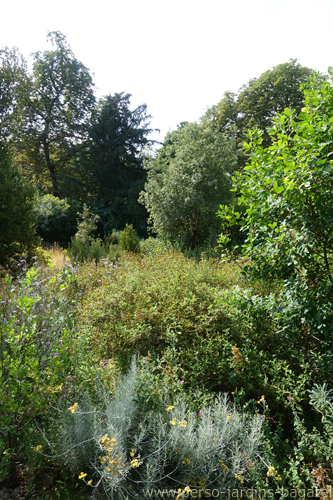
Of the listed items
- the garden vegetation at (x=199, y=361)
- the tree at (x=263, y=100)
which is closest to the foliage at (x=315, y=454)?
the garden vegetation at (x=199, y=361)

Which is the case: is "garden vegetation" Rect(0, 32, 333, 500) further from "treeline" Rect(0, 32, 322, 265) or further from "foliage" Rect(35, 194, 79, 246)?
"foliage" Rect(35, 194, 79, 246)

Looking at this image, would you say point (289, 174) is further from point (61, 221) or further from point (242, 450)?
point (61, 221)

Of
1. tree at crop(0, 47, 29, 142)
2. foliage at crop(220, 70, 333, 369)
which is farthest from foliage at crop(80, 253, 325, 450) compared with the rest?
tree at crop(0, 47, 29, 142)

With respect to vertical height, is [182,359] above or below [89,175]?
below

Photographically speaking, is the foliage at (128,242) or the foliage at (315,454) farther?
the foliage at (128,242)

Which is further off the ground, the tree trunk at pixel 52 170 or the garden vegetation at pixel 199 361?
the tree trunk at pixel 52 170

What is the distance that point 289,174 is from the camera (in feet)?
6.22

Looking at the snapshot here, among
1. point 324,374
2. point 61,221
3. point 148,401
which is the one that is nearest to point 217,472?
point 148,401

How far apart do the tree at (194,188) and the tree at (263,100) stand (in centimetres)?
519

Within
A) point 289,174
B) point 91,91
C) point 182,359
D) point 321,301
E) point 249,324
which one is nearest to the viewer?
point 289,174

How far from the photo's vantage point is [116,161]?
62.5 feet

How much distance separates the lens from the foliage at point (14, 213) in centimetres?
602

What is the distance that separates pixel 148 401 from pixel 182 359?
0.65 m

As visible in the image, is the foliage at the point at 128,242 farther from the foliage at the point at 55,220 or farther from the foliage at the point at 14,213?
the foliage at the point at 55,220
